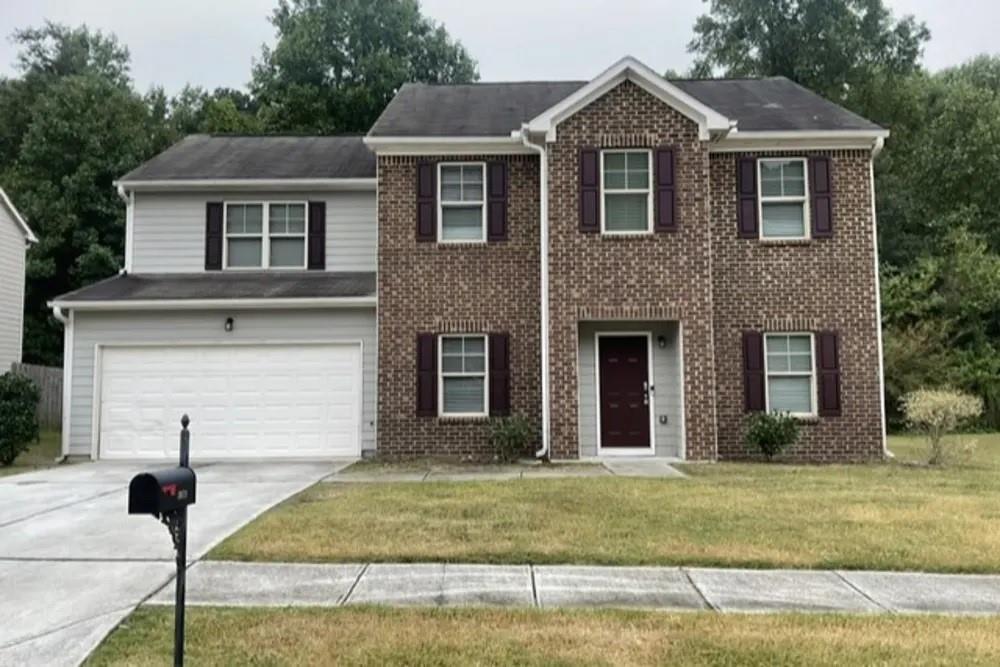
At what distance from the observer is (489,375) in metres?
12.6

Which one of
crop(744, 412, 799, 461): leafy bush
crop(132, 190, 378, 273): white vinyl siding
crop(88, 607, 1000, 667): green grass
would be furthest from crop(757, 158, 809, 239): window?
crop(88, 607, 1000, 667): green grass

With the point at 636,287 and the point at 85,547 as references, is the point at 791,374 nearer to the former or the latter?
the point at 636,287

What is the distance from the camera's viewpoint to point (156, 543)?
6.32m

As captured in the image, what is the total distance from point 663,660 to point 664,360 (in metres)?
9.09

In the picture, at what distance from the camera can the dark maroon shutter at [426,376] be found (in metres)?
12.5

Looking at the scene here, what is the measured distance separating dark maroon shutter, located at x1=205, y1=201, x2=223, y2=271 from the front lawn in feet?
21.4

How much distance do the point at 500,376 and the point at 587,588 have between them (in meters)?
7.56

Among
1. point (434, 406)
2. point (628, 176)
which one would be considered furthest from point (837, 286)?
point (434, 406)

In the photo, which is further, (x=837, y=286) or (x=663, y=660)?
(x=837, y=286)

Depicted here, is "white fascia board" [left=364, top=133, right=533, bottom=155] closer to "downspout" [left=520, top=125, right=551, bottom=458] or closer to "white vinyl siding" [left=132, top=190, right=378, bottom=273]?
"downspout" [left=520, top=125, right=551, bottom=458]

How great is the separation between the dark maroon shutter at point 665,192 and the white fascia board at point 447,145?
7.54 ft

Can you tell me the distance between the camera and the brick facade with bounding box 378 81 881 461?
12.0 meters

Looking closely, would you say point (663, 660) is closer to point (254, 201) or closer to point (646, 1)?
point (254, 201)

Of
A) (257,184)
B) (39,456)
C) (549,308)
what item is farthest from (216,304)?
(549,308)
